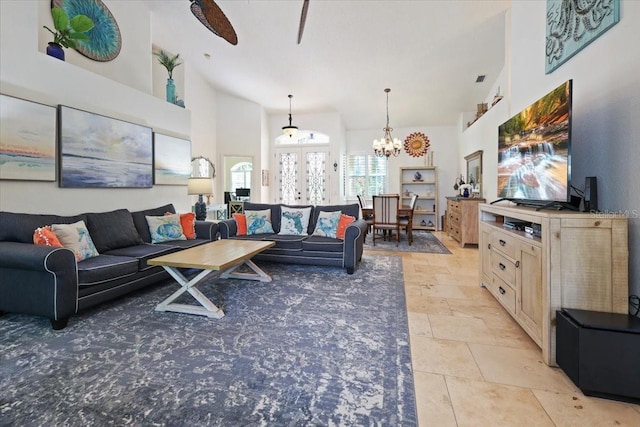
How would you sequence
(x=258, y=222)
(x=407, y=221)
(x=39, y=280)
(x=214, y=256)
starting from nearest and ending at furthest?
(x=39, y=280)
(x=214, y=256)
(x=258, y=222)
(x=407, y=221)

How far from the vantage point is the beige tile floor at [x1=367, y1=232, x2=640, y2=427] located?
1.34 meters

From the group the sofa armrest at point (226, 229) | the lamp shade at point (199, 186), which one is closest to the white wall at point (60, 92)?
the lamp shade at point (199, 186)

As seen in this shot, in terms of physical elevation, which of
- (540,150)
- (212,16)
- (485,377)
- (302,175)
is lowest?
(485,377)

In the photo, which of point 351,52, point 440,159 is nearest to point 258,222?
point 351,52

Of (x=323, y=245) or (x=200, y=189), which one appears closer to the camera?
(x=323, y=245)

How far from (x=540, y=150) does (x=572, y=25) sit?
1.05 m

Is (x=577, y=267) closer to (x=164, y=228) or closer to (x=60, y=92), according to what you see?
(x=164, y=228)

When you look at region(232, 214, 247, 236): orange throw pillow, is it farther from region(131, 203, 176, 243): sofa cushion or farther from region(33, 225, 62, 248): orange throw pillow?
region(33, 225, 62, 248): orange throw pillow

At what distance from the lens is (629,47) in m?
1.80

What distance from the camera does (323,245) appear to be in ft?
12.3

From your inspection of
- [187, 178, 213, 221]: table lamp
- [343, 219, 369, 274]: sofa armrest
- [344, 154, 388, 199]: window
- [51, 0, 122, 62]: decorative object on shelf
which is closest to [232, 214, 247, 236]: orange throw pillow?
[187, 178, 213, 221]: table lamp

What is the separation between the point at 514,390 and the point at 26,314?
3.48 m

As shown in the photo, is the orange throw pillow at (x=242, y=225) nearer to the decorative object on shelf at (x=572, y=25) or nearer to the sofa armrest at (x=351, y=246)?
the sofa armrest at (x=351, y=246)

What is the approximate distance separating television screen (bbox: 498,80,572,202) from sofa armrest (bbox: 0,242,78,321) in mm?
3616
